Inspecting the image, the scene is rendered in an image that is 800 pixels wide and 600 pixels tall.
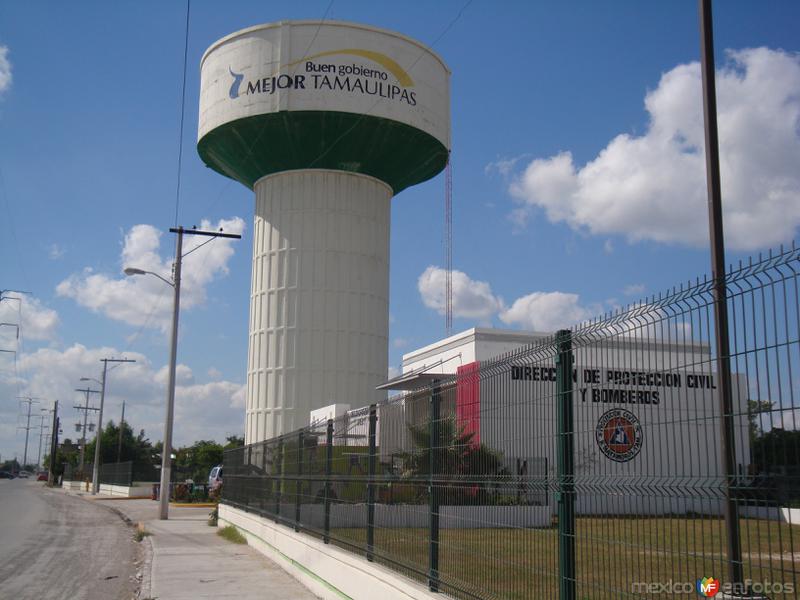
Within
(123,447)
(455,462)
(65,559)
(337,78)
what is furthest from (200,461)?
(455,462)

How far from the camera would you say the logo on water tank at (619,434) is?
4605 mm

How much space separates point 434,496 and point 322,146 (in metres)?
25.2

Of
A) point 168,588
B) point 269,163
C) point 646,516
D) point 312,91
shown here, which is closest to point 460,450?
point 646,516

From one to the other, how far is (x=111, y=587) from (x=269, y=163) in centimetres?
2221

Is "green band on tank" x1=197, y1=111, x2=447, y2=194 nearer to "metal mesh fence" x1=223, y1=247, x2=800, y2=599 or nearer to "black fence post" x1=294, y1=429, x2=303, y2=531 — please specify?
"black fence post" x1=294, y1=429, x2=303, y2=531

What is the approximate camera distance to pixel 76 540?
21.1m

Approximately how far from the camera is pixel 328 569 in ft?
36.5

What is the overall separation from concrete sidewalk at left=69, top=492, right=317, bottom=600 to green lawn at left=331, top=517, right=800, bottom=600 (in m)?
4.41

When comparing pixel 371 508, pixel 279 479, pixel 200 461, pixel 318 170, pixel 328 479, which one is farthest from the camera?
pixel 200 461

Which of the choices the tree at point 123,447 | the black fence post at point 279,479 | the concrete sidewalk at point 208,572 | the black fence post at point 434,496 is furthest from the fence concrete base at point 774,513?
the tree at point 123,447

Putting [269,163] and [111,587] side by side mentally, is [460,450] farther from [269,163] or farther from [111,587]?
[269,163]

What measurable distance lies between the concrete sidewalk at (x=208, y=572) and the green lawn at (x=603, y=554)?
173 inches

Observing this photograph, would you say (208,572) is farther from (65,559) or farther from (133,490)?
(133,490)

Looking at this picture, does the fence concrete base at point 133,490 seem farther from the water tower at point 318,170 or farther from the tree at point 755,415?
the tree at point 755,415
